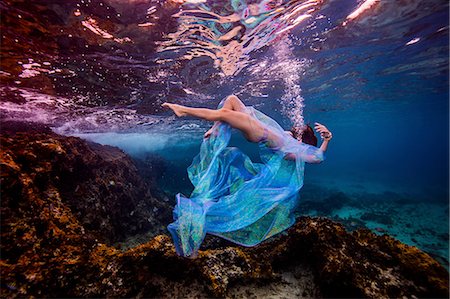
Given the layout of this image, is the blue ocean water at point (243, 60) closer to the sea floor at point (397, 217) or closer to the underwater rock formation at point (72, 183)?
the sea floor at point (397, 217)

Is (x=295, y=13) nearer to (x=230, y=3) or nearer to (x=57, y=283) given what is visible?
(x=230, y=3)

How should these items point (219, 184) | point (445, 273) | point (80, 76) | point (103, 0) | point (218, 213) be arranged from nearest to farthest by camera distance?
point (445, 273)
point (218, 213)
point (219, 184)
point (103, 0)
point (80, 76)

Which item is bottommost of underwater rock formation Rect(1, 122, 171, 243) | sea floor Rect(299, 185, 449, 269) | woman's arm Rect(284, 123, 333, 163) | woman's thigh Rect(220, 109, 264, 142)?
sea floor Rect(299, 185, 449, 269)

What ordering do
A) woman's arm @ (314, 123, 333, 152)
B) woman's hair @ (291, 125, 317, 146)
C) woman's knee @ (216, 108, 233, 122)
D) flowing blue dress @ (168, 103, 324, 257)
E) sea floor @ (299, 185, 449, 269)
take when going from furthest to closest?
sea floor @ (299, 185, 449, 269), woman's hair @ (291, 125, 317, 146), woman's arm @ (314, 123, 333, 152), woman's knee @ (216, 108, 233, 122), flowing blue dress @ (168, 103, 324, 257)

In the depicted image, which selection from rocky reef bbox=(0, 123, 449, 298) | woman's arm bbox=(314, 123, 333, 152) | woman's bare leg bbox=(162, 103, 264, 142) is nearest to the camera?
rocky reef bbox=(0, 123, 449, 298)

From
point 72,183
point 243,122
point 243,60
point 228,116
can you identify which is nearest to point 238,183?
point 243,122

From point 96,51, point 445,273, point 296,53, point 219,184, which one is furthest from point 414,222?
point 96,51

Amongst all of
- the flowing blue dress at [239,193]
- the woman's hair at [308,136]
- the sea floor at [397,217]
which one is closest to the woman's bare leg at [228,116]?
the flowing blue dress at [239,193]

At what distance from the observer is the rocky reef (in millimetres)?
3426

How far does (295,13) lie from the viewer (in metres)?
7.90

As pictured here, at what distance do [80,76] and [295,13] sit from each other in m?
9.30

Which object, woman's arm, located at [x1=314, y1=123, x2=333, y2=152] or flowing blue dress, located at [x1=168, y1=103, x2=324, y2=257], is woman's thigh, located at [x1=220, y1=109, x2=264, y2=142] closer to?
flowing blue dress, located at [x1=168, y1=103, x2=324, y2=257]

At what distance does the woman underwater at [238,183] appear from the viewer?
4.15 metres

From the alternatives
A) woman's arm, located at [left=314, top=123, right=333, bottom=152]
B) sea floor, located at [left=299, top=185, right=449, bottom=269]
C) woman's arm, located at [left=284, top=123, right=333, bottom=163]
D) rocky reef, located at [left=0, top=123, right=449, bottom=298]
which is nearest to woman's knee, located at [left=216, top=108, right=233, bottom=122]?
woman's arm, located at [left=284, top=123, right=333, bottom=163]
